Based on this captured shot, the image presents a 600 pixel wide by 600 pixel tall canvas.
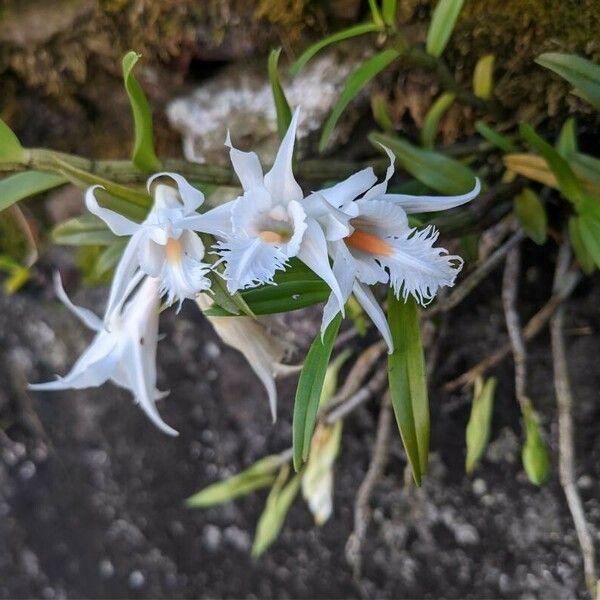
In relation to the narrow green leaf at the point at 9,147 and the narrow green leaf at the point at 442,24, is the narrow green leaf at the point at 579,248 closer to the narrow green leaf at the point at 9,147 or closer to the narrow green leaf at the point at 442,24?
the narrow green leaf at the point at 442,24

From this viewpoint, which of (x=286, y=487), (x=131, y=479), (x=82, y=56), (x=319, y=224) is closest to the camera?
(x=319, y=224)

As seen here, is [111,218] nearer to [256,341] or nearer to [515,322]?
[256,341]

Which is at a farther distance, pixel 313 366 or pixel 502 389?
pixel 502 389

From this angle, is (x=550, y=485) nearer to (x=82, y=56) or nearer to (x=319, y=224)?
(x=319, y=224)

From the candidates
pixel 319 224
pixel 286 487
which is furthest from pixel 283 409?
pixel 319 224

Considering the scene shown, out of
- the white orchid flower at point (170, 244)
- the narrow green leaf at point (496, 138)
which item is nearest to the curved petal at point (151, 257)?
the white orchid flower at point (170, 244)
